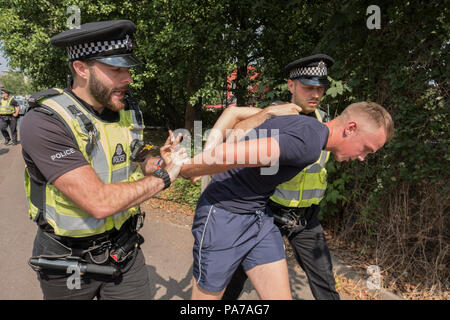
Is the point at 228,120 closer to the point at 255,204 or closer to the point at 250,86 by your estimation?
the point at 255,204

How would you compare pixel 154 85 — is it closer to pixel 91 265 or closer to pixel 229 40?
pixel 229 40

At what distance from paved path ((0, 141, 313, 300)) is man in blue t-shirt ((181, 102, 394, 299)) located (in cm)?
141

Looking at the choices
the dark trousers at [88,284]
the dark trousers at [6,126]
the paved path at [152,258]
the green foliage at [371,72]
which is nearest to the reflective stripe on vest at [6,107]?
the dark trousers at [6,126]

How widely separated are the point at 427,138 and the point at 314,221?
1.63 m

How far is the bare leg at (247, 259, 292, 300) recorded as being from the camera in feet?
6.13

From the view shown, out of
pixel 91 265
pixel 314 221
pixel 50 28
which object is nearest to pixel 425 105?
pixel 314 221

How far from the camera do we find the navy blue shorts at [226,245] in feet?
6.18

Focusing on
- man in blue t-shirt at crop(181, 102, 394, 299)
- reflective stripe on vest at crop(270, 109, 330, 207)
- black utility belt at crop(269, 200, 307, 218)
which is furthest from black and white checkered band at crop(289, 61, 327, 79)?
black utility belt at crop(269, 200, 307, 218)

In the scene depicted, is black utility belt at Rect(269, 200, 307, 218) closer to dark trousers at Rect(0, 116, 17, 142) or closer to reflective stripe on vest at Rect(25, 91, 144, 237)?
reflective stripe on vest at Rect(25, 91, 144, 237)

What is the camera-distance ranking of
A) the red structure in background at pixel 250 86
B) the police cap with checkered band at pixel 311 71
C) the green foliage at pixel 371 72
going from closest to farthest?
the police cap with checkered band at pixel 311 71 → the green foliage at pixel 371 72 → the red structure in background at pixel 250 86

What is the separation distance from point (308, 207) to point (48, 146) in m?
2.12

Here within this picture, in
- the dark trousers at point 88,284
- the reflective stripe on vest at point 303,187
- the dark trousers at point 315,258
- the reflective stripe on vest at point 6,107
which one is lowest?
the dark trousers at point 315,258

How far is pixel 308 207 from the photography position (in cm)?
268

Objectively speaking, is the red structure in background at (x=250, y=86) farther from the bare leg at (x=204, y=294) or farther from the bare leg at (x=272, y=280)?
the bare leg at (x=204, y=294)
